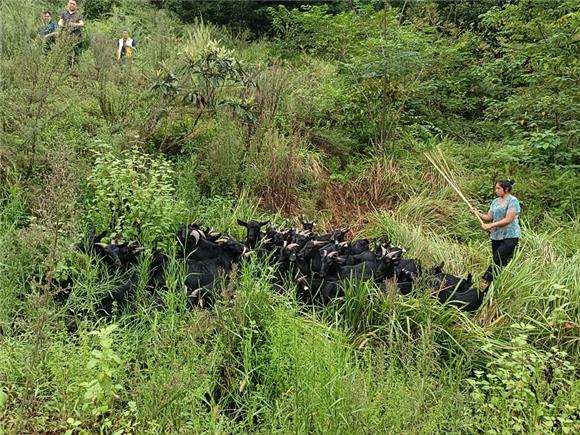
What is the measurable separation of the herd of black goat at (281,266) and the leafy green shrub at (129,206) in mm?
362

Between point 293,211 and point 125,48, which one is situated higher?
point 125,48

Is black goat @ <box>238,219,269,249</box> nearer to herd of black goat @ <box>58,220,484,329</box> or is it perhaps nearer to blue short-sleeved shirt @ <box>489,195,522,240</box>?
herd of black goat @ <box>58,220,484,329</box>

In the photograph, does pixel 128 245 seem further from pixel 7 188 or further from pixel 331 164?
pixel 331 164

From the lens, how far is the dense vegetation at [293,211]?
274 centimetres

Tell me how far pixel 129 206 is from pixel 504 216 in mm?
3565

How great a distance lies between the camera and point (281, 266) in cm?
416

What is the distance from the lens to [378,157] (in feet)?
25.5

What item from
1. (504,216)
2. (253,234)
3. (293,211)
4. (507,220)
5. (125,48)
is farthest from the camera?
(125,48)

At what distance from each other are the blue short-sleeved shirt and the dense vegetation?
323 millimetres

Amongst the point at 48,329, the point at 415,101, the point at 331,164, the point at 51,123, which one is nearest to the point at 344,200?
the point at 331,164

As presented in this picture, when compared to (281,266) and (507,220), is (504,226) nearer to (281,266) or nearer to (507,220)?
(507,220)

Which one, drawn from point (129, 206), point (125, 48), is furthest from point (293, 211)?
point (125, 48)

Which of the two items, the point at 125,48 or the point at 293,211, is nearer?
the point at 293,211

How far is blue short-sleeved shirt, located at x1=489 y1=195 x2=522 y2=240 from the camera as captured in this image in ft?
17.6
